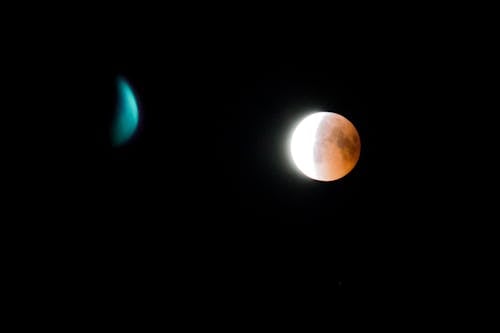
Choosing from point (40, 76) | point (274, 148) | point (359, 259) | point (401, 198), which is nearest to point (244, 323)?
point (359, 259)

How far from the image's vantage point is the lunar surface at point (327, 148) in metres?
4.84

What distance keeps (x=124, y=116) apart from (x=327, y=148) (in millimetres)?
2717

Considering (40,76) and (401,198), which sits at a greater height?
(40,76)

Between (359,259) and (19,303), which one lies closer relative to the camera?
(19,303)

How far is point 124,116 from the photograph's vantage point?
4.88 metres

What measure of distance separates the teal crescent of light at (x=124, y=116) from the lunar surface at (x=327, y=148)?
2.40 metres

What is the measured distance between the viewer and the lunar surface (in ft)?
15.9

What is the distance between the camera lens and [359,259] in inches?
260

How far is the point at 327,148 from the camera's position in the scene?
484 centimetres

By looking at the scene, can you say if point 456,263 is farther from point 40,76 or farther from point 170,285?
point 40,76

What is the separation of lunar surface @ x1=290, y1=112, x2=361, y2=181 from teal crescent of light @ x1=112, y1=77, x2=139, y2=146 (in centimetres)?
240

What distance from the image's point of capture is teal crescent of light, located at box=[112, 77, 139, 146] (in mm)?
4787

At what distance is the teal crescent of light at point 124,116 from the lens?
479cm

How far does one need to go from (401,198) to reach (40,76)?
6.06 meters
